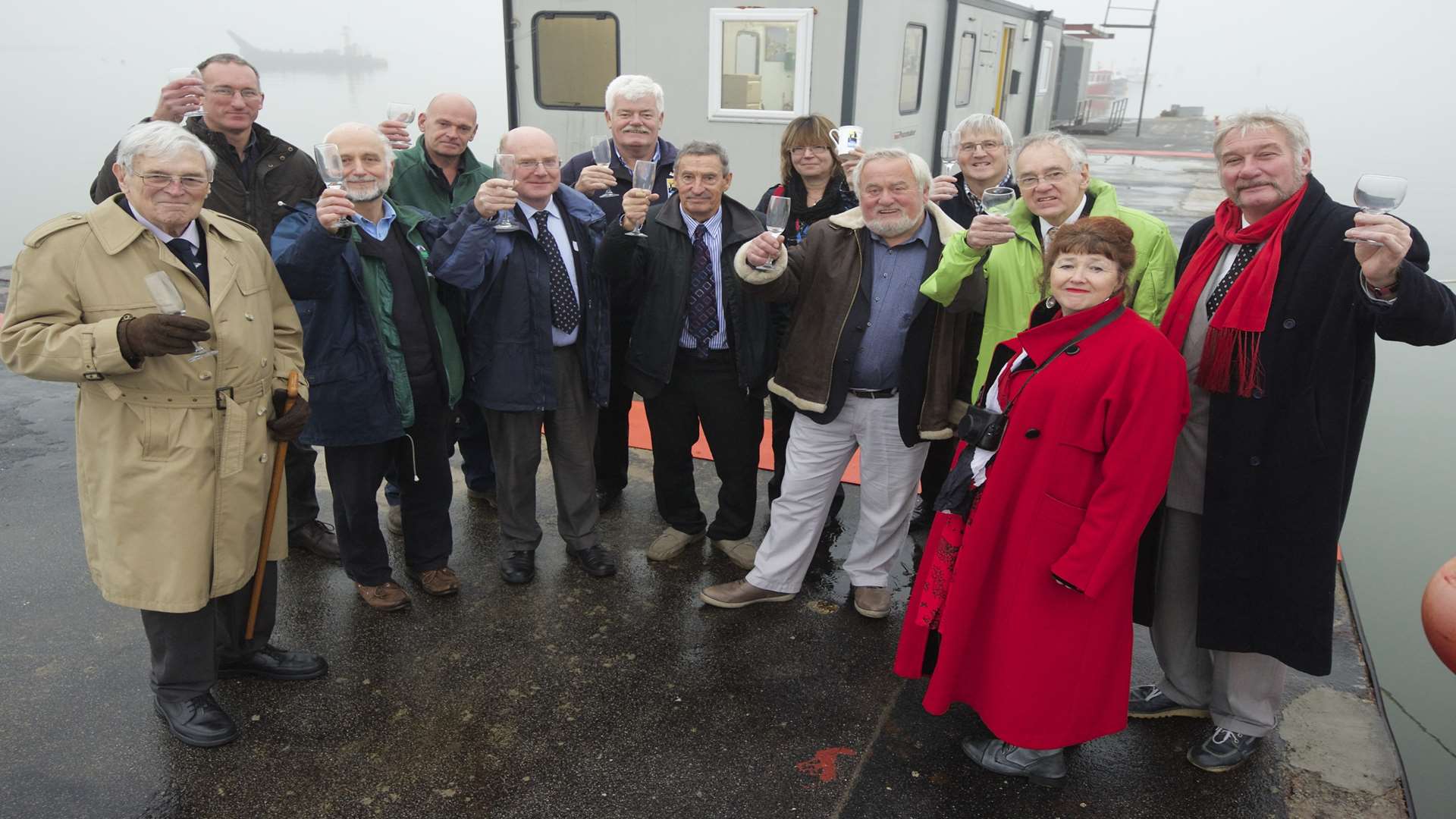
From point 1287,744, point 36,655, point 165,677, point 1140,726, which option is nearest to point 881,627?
point 1140,726

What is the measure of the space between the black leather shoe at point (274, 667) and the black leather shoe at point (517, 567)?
875 millimetres

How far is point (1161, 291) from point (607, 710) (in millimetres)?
2372

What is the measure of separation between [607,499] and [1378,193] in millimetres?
3595

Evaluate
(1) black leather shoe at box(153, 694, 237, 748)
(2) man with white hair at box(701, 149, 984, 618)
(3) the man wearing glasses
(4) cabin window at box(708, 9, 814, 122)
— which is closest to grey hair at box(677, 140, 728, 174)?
(2) man with white hair at box(701, 149, 984, 618)

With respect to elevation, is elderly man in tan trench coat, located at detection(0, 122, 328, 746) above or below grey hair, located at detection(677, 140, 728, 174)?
below

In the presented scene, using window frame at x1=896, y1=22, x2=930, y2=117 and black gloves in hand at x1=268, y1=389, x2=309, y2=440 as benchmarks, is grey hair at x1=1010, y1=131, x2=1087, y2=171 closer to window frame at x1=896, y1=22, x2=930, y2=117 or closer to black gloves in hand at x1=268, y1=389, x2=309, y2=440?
black gloves in hand at x1=268, y1=389, x2=309, y2=440

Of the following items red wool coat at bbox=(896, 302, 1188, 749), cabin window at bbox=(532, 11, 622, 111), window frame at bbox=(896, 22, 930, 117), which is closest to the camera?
red wool coat at bbox=(896, 302, 1188, 749)

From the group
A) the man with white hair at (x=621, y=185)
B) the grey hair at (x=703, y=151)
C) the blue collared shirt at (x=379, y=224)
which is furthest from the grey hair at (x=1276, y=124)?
the blue collared shirt at (x=379, y=224)

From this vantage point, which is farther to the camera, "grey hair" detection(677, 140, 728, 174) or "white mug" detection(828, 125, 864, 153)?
"white mug" detection(828, 125, 864, 153)

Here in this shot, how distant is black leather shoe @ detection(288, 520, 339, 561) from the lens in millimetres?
4238

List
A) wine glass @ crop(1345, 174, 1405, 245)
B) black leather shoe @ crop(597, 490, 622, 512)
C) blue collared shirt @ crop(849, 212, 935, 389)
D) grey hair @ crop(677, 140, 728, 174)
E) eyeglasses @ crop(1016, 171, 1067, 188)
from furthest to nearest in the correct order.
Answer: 1. black leather shoe @ crop(597, 490, 622, 512)
2. grey hair @ crop(677, 140, 728, 174)
3. blue collared shirt @ crop(849, 212, 935, 389)
4. eyeglasses @ crop(1016, 171, 1067, 188)
5. wine glass @ crop(1345, 174, 1405, 245)

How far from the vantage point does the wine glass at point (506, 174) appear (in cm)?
332

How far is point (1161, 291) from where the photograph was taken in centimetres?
302

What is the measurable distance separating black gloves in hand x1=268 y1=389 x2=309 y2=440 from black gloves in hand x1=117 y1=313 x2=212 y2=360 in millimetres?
477
